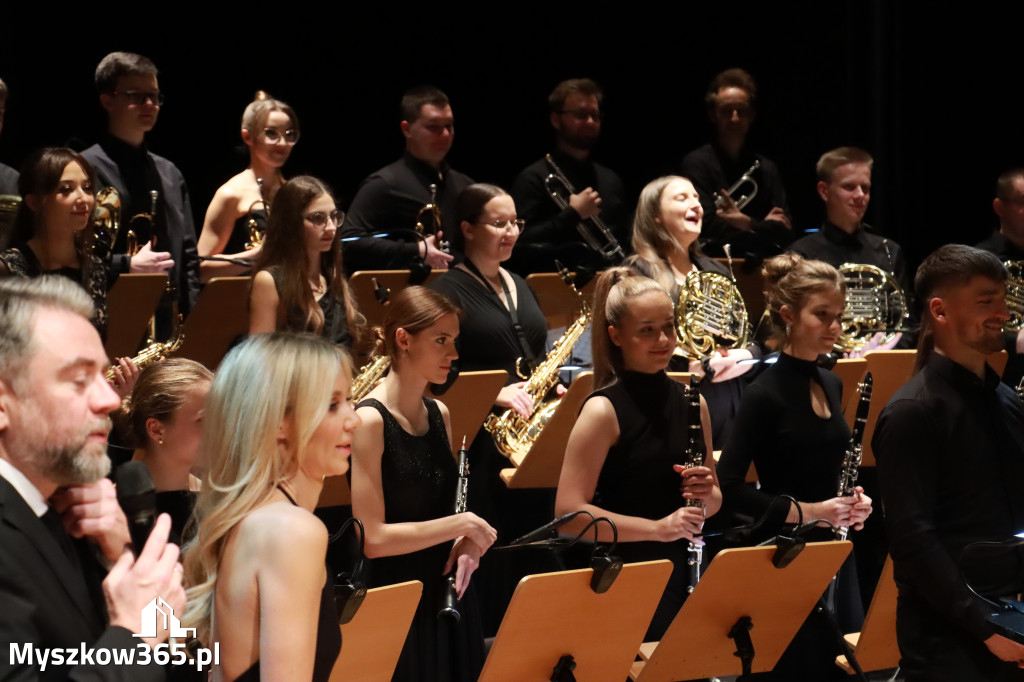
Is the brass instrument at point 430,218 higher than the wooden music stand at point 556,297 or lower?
higher

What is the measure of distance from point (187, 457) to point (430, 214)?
105 inches

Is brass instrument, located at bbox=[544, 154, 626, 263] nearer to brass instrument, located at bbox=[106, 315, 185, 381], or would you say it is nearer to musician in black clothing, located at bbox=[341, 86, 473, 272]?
musician in black clothing, located at bbox=[341, 86, 473, 272]

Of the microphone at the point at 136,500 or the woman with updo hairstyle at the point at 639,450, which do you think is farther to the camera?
the woman with updo hairstyle at the point at 639,450

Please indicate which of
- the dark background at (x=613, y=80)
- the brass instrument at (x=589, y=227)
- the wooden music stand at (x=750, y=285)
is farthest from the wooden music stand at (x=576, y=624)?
the dark background at (x=613, y=80)

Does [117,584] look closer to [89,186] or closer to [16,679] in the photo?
[16,679]

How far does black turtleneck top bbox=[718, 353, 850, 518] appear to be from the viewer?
351cm

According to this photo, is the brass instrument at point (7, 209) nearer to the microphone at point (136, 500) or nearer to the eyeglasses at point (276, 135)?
the eyeglasses at point (276, 135)

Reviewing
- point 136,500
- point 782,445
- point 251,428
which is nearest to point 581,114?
point 782,445

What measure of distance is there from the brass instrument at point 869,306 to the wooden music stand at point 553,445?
1.42 meters

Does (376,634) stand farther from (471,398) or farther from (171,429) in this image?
(471,398)

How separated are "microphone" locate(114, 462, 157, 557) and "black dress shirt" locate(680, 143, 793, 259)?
3700 mm

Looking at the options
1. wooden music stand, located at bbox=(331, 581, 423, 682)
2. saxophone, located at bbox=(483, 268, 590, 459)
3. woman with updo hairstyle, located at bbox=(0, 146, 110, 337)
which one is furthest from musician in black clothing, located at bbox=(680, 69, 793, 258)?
wooden music stand, located at bbox=(331, 581, 423, 682)

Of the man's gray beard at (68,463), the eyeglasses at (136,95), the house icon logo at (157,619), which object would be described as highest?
the eyeglasses at (136,95)

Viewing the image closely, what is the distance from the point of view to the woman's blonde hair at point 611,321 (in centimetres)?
342
